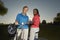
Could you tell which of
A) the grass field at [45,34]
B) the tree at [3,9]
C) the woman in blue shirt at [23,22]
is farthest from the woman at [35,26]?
the tree at [3,9]

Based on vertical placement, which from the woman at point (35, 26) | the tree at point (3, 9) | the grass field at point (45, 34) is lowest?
the grass field at point (45, 34)

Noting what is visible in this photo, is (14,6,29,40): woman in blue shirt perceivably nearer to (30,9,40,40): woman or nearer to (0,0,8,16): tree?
(30,9,40,40): woman

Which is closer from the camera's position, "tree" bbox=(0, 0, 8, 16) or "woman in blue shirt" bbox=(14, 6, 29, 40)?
"woman in blue shirt" bbox=(14, 6, 29, 40)

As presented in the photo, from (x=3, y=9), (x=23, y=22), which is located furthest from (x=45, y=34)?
(x=23, y=22)

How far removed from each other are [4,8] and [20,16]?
8.43 feet

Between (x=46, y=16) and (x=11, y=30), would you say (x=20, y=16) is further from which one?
(x=46, y=16)

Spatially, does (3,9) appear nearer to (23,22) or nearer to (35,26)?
(35,26)

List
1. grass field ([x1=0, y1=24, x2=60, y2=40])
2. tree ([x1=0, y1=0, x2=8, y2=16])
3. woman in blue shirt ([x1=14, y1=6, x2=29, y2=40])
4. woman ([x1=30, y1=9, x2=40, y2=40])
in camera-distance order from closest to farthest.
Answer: woman in blue shirt ([x1=14, y1=6, x2=29, y2=40]) → woman ([x1=30, y1=9, x2=40, y2=40]) → grass field ([x1=0, y1=24, x2=60, y2=40]) → tree ([x1=0, y1=0, x2=8, y2=16])

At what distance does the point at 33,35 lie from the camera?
16.1ft

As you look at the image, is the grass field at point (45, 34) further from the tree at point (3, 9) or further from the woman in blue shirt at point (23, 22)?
the woman in blue shirt at point (23, 22)

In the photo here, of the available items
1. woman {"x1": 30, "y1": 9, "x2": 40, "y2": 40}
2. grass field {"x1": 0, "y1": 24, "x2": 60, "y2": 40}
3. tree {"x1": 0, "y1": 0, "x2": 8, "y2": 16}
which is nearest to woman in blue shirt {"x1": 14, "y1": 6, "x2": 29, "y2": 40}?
woman {"x1": 30, "y1": 9, "x2": 40, "y2": 40}

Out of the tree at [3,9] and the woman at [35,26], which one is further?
the tree at [3,9]

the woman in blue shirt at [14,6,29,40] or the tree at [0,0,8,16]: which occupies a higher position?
the tree at [0,0,8,16]

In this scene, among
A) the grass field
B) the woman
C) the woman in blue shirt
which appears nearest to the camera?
the woman in blue shirt
